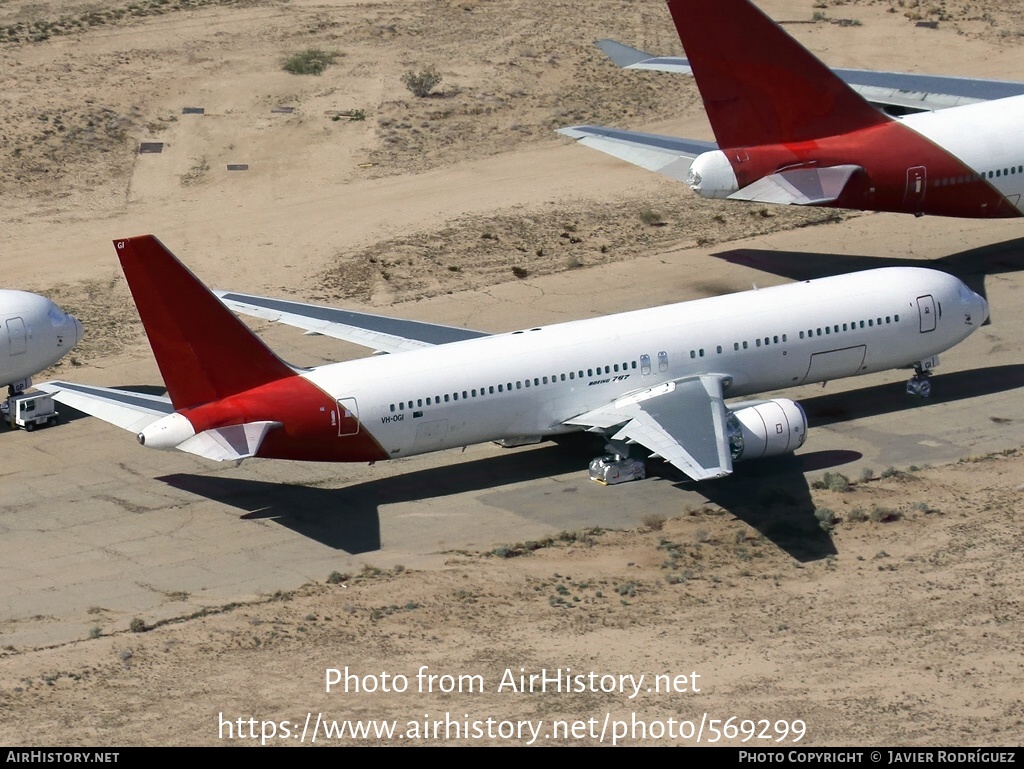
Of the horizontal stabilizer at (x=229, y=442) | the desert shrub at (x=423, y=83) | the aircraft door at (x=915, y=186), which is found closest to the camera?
the horizontal stabilizer at (x=229, y=442)

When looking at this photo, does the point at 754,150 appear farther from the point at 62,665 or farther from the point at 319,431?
the point at 62,665

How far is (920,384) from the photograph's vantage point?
5184cm

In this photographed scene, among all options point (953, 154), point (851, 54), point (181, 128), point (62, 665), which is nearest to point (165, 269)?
point (62, 665)

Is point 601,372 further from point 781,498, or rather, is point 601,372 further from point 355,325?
point 355,325

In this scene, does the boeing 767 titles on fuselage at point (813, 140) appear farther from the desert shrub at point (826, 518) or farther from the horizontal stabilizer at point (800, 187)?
the desert shrub at point (826, 518)

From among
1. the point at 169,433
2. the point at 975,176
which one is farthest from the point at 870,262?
the point at 169,433

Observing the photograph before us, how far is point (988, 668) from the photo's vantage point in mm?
35938

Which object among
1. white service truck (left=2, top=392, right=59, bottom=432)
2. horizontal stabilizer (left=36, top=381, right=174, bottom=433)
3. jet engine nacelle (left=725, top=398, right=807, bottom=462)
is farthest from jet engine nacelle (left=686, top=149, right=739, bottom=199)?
white service truck (left=2, top=392, right=59, bottom=432)

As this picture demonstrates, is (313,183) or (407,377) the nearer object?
(407,377)

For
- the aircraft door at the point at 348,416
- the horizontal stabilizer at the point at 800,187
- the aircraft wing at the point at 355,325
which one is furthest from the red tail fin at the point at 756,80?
the aircraft door at the point at 348,416

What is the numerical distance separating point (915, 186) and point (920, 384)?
1071 centimetres

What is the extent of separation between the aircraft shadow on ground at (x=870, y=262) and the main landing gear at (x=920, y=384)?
977 centimetres

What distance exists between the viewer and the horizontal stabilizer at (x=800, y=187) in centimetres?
5759

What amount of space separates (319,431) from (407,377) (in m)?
2.99
